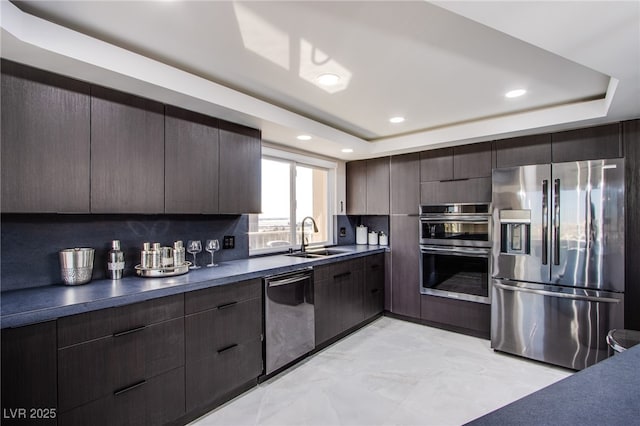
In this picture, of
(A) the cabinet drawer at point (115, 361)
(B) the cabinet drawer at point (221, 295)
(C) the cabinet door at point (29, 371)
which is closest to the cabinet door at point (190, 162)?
(B) the cabinet drawer at point (221, 295)

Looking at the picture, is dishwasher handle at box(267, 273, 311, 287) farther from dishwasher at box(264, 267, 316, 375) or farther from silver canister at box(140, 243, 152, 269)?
silver canister at box(140, 243, 152, 269)

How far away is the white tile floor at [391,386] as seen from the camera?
2.14 meters

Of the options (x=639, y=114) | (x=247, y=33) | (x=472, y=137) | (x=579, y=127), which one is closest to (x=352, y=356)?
(x=472, y=137)

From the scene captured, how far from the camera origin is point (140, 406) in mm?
1804

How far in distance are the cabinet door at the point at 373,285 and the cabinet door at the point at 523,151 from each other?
1.80 m

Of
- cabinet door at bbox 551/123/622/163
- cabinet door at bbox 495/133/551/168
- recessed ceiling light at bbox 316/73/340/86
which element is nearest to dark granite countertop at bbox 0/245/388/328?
recessed ceiling light at bbox 316/73/340/86

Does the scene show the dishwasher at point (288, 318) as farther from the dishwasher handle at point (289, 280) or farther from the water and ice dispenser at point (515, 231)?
the water and ice dispenser at point (515, 231)

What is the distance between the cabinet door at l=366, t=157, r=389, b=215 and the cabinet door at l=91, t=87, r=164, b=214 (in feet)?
9.33

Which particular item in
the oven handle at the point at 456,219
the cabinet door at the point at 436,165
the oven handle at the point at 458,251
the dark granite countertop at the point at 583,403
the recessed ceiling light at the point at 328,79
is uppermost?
the recessed ceiling light at the point at 328,79

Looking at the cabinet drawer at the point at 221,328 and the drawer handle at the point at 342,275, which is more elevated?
the drawer handle at the point at 342,275

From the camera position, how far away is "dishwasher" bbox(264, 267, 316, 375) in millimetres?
2562

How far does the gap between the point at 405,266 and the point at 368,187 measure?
120 cm

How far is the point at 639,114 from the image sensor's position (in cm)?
252

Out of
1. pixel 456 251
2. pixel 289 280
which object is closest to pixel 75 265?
pixel 289 280
